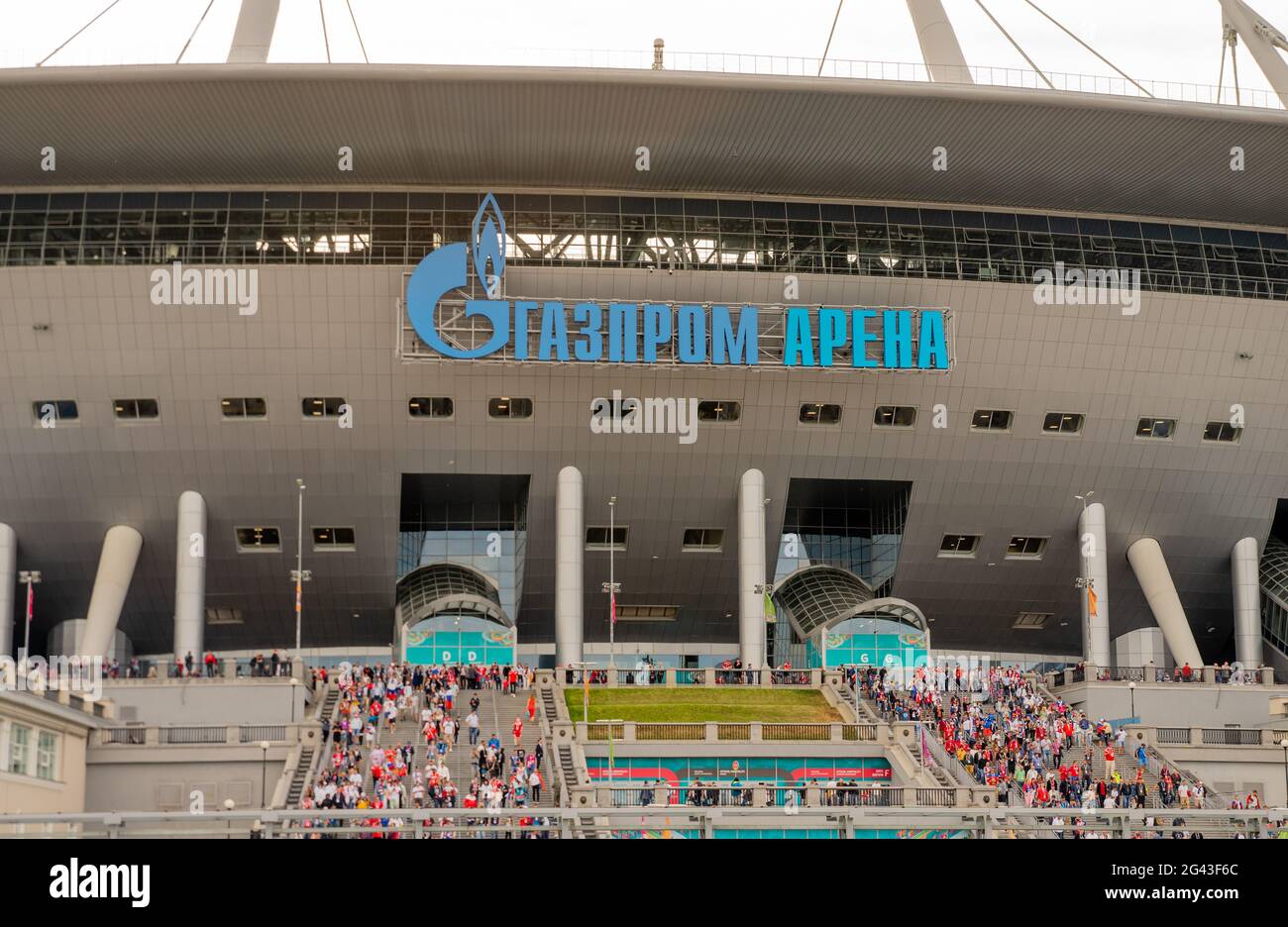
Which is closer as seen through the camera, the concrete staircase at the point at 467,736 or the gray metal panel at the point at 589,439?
the concrete staircase at the point at 467,736

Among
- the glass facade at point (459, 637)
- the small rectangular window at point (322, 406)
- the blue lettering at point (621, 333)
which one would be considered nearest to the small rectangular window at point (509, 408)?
the blue lettering at point (621, 333)

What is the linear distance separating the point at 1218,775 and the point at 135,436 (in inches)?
1504

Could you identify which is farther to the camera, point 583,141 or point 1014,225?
point 1014,225

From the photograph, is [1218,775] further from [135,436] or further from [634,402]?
[135,436]

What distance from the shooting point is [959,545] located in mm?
68438

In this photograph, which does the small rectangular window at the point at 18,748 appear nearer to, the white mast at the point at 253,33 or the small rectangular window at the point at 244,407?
the small rectangular window at the point at 244,407

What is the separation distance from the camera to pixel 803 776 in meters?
45.9

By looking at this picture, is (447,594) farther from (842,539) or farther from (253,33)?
(253,33)

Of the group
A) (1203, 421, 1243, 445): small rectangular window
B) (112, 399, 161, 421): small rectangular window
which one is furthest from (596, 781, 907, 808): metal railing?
(1203, 421, 1243, 445): small rectangular window

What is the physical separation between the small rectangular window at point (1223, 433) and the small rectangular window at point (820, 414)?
47.7 ft

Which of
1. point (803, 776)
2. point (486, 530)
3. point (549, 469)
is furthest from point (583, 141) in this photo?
point (803, 776)

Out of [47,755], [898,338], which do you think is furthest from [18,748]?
[898,338]

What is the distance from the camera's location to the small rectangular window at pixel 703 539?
220 ft

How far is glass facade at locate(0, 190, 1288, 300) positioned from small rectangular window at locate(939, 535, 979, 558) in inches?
460
